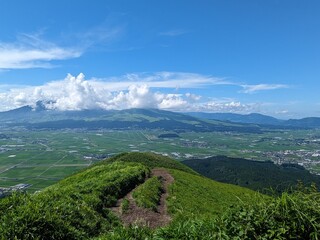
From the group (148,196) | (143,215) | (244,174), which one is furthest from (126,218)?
(244,174)

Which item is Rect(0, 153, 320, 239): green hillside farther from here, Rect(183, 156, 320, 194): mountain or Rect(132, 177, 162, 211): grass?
Rect(183, 156, 320, 194): mountain

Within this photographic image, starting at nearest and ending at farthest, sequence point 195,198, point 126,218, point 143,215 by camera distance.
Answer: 1. point 126,218
2. point 143,215
3. point 195,198

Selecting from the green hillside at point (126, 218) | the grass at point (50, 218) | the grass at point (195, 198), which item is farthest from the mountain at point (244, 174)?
the grass at point (50, 218)

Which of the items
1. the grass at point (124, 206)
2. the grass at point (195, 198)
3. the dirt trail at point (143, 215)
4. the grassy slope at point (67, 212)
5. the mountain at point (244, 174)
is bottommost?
the mountain at point (244, 174)

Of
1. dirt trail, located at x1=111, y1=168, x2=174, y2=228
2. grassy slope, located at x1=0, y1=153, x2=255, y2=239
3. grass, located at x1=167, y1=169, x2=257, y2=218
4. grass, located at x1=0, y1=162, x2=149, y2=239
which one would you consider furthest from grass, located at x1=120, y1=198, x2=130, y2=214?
grass, located at x1=167, y1=169, x2=257, y2=218

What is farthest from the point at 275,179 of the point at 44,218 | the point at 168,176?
the point at 44,218

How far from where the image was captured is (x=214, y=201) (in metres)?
31.5

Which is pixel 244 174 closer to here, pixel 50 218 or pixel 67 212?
pixel 67 212

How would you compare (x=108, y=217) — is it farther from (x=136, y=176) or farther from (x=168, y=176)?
(x=168, y=176)

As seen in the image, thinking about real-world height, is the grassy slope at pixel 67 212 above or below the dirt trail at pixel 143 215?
above

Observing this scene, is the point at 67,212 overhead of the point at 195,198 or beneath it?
overhead

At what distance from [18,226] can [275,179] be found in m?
158

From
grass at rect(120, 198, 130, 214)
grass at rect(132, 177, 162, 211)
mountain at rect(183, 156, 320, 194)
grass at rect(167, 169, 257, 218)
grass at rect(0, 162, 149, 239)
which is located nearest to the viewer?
grass at rect(0, 162, 149, 239)

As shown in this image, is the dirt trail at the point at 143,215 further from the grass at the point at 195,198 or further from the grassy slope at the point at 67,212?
the grass at the point at 195,198
